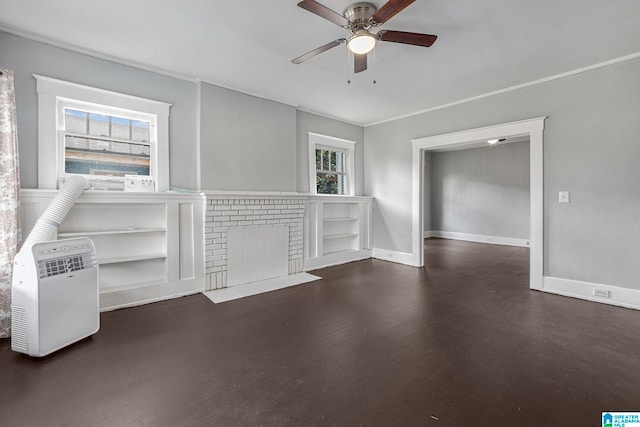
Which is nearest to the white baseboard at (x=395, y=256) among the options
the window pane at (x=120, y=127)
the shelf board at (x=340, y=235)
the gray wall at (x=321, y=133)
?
the shelf board at (x=340, y=235)

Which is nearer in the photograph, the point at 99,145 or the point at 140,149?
the point at 99,145

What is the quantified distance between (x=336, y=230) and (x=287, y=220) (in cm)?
149

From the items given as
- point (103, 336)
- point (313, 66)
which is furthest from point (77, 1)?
point (103, 336)

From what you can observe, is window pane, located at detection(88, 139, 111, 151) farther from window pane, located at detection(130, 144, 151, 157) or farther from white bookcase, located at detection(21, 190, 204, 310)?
white bookcase, located at detection(21, 190, 204, 310)

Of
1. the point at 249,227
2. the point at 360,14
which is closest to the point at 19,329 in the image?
the point at 249,227

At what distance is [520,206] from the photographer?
298 inches

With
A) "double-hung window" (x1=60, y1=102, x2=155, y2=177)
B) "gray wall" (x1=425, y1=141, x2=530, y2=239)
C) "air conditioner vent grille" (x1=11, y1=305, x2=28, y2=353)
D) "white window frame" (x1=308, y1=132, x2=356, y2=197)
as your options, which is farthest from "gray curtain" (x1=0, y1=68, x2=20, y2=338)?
"gray wall" (x1=425, y1=141, x2=530, y2=239)

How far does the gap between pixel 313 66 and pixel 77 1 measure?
84.9 inches

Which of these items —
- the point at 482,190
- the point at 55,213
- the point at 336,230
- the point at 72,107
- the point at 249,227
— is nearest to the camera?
the point at 55,213

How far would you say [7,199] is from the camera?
2.49 meters

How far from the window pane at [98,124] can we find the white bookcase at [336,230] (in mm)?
2938

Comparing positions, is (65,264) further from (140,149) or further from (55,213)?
(140,149)

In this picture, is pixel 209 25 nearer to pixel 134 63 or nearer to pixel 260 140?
pixel 134 63

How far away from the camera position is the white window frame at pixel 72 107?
290 centimetres
